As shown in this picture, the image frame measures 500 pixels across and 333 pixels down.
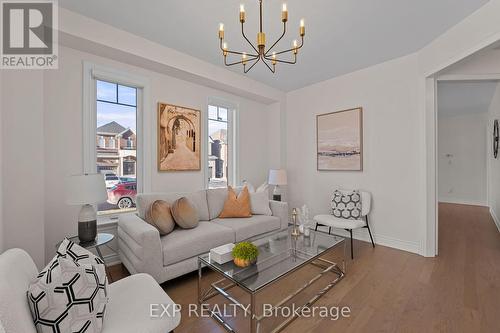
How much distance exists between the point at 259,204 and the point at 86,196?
209 cm

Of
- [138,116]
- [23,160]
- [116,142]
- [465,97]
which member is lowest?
[23,160]

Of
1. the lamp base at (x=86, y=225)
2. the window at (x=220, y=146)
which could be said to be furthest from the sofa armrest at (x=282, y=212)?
the lamp base at (x=86, y=225)

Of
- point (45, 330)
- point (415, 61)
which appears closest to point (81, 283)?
point (45, 330)

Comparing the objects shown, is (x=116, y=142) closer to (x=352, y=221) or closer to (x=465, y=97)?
(x=352, y=221)

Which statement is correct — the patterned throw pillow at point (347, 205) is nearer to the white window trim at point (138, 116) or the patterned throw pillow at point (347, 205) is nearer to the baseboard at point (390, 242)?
the baseboard at point (390, 242)

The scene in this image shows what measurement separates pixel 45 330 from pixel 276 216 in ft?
8.63

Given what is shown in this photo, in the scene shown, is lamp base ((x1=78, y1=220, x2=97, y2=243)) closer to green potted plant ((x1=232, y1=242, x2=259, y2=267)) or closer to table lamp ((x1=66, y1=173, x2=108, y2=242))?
table lamp ((x1=66, y1=173, x2=108, y2=242))

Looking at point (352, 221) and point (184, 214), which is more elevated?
point (184, 214)

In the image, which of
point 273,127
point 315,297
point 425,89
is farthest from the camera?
point 273,127

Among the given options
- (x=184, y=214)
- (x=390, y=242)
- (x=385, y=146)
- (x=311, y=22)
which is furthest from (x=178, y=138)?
(x=390, y=242)

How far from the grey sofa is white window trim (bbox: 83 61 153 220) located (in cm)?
55

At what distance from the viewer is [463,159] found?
6.10 meters

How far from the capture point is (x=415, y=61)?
9.36 ft

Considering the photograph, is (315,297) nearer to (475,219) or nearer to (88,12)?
(88,12)
